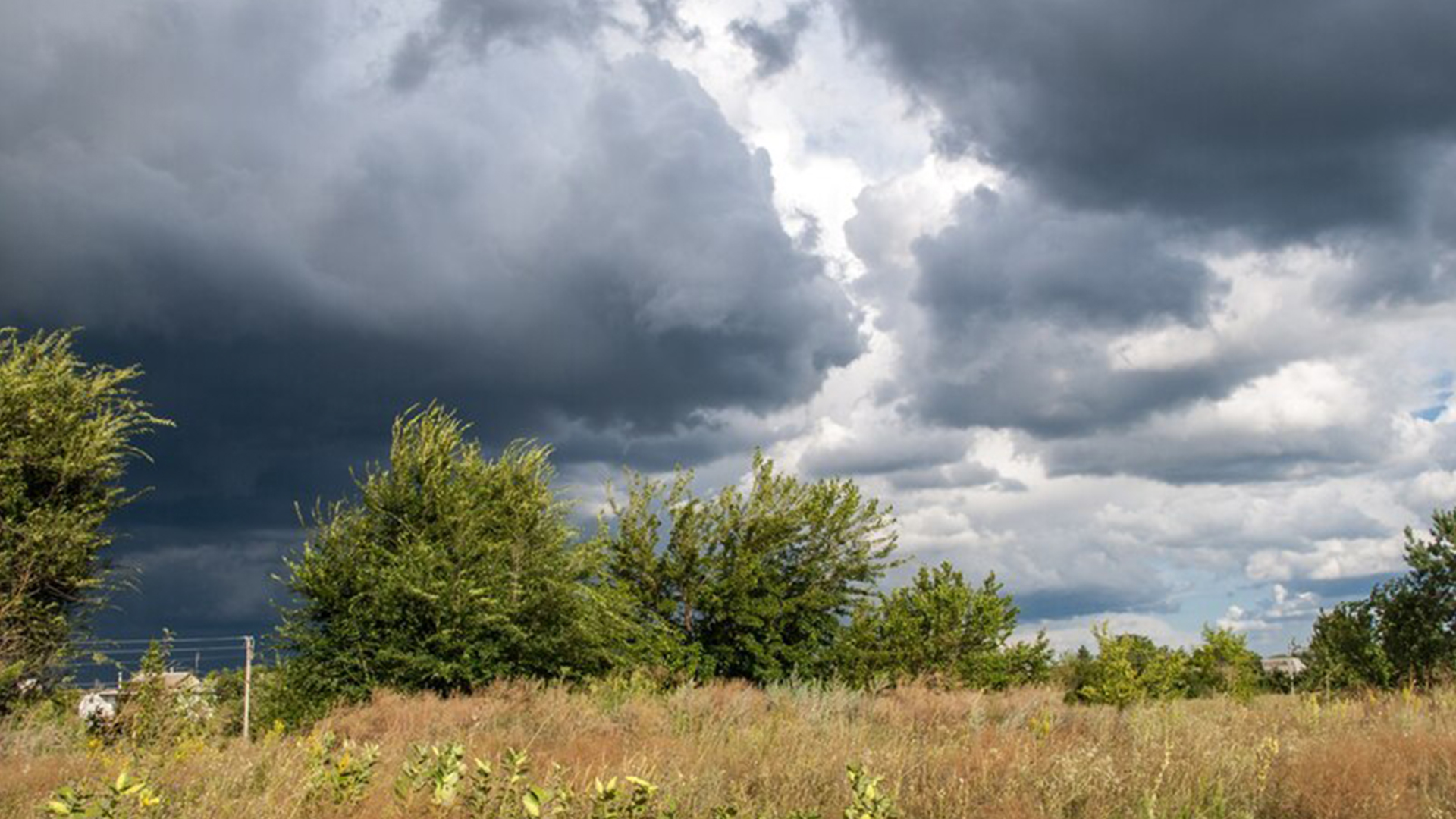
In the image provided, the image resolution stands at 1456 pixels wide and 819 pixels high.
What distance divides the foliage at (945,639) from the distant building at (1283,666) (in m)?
8.22

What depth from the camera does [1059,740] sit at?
11.8 m

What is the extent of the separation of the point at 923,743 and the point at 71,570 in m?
A: 16.7

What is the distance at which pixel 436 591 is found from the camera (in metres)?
24.0

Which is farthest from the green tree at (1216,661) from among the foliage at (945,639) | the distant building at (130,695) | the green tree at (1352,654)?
the distant building at (130,695)

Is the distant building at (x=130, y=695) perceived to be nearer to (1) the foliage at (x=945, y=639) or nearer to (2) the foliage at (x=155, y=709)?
(2) the foliage at (x=155, y=709)

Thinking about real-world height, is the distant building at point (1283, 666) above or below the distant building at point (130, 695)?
below

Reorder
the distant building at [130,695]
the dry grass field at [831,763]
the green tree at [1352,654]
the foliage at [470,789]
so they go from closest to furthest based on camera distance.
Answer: the foliage at [470,789]
the dry grass field at [831,763]
the distant building at [130,695]
the green tree at [1352,654]

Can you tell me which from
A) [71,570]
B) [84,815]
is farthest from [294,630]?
[84,815]

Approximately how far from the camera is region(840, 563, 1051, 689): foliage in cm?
3666

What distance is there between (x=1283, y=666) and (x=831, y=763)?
43.2m

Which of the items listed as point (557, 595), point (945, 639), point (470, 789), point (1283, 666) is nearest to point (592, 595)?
point (557, 595)

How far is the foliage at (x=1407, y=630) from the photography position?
69.5 ft

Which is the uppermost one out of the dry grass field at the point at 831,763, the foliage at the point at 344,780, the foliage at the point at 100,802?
the foliage at the point at 100,802

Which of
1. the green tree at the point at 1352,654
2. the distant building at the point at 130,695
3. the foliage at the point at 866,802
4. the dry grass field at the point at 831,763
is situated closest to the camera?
the foliage at the point at 866,802
